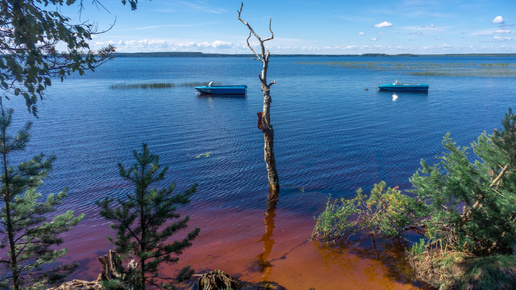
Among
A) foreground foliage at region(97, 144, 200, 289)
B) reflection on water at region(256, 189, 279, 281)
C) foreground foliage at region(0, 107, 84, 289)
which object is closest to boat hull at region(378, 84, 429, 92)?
reflection on water at region(256, 189, 279, 281)

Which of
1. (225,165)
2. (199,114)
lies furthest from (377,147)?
(199,114)

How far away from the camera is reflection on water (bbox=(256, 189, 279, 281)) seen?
971 centimetres

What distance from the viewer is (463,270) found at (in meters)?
7.61

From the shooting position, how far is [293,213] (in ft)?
44.3

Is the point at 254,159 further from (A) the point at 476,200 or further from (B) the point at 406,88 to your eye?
(B) the point at 406,88

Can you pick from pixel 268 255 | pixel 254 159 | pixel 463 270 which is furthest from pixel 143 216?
pixel 254 159

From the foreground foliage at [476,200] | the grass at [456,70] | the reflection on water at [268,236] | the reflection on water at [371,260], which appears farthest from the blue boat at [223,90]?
the grass at [456,70]

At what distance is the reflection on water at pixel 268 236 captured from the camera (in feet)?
31.9

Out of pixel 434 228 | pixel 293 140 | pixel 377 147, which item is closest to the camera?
pixel 434 228

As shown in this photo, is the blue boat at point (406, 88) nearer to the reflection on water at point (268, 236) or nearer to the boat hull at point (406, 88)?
the boat hull at point (406, 88)

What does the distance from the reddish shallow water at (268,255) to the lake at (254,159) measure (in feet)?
0.14

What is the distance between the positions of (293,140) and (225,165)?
6833 millimetres

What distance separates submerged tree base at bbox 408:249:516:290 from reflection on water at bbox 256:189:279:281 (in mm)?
4152

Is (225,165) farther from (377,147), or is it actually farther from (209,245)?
(377,147)
